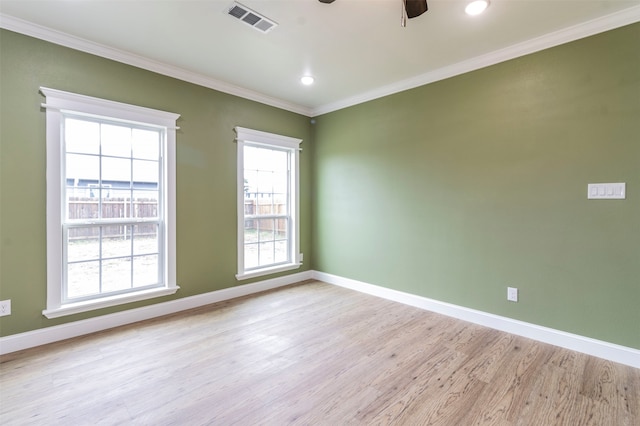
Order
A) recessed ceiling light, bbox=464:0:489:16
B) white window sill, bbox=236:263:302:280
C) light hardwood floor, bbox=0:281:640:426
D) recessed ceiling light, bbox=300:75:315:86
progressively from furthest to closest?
white window sill, bbox=236:263:302:280
recessed ceiling light, bbox=300:75:315:86
recessed ceiling light, bbox=464:0:489:16
light hardwood floor, bbox=0:281:640:426

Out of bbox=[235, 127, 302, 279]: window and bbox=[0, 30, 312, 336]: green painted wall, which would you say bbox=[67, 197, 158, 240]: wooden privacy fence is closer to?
bbox=[0, 30, 312, 336]: green painted wall

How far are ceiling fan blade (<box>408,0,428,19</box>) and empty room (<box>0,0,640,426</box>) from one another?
25 mm

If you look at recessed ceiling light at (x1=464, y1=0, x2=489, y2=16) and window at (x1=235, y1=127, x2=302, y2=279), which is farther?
window at (x1=235, y1=127, x2=302, y2=279)

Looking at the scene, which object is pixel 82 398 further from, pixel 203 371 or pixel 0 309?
pixel 0 309

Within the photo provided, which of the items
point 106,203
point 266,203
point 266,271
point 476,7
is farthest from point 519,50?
point 106,203

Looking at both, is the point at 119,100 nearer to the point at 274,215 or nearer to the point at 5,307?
the point at 5,307

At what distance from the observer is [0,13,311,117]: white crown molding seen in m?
2.43

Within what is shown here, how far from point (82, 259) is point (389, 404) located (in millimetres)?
3059

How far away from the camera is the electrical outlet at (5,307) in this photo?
2.39 m

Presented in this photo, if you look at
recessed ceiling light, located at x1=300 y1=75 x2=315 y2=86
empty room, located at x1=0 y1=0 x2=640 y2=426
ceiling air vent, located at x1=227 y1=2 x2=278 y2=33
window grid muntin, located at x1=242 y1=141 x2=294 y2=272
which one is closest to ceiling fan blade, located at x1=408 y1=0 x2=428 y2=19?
empty room, located at x1=0 y1=0 x2=640 y2=426

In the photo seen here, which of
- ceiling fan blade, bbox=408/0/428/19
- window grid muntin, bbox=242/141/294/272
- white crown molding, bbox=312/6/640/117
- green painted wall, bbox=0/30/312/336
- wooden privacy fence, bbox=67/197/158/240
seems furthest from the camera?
window grid muntin, bbox=242/141/294/272

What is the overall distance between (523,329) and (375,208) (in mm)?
2085

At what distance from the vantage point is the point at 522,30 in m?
2.51

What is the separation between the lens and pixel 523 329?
2.77 meters
